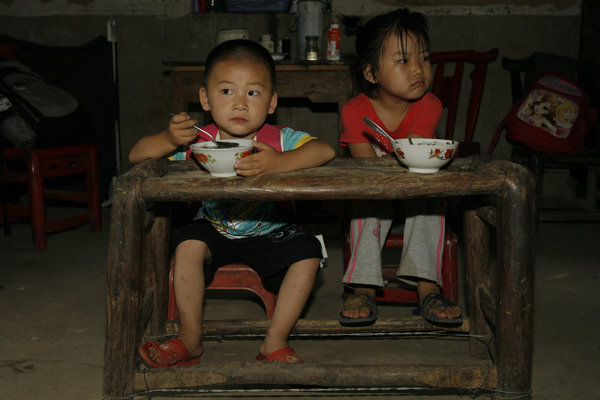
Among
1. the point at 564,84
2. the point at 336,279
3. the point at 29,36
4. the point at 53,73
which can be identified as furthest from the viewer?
the point at 29,36

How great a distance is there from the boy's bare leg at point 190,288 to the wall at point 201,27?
9.97 ft

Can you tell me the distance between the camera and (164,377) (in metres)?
1.47

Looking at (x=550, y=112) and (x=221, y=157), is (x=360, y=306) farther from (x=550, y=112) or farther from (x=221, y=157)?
(x=550, y=112)

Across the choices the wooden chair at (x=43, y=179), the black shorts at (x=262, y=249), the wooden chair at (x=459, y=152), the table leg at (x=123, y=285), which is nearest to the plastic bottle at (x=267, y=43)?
the wooden chair at (x=459, y=152)

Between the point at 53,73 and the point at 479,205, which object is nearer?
the point at 479,205

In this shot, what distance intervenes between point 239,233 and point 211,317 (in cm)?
59

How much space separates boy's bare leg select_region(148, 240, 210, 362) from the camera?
1.73m

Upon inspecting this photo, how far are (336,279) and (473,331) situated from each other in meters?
1.00

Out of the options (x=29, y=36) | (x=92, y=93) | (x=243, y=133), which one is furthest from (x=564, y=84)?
(x=29, y=36)

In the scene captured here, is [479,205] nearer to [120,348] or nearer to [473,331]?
[473,331]

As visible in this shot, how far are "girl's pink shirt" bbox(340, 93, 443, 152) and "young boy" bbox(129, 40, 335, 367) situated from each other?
15.1 inches

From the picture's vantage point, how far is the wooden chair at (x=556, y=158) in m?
3.64

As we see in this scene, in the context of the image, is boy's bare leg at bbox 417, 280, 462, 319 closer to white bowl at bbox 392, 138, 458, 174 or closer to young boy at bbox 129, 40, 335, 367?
young boy at bbox 129, 40, 335, 367

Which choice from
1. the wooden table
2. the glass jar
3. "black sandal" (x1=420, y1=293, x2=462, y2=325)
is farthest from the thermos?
"black sandal" (x1=420, y1=293, x2=462, y2=325)
